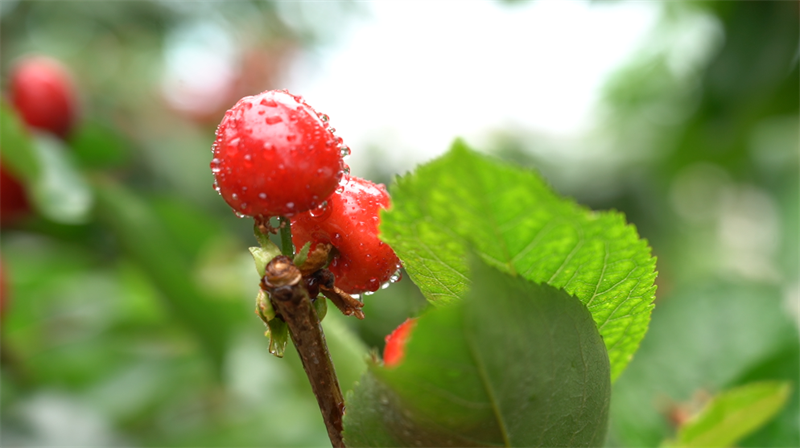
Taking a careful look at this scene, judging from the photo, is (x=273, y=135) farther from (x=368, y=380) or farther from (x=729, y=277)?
(x=729, y=277)

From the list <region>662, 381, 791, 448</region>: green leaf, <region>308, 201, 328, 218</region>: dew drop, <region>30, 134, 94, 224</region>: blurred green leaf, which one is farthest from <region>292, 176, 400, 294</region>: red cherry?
<region>30, 134, 94, 224</region>: blurred green leaf

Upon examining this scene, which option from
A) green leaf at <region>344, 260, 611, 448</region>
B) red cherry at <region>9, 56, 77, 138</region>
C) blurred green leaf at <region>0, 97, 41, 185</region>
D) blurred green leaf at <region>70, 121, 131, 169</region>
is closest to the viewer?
green leaf at <region>344, 260, 611, 448</region>

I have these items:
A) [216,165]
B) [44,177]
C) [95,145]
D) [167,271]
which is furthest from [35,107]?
[216,165]

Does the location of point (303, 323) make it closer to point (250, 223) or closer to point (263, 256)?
point (263, 256)

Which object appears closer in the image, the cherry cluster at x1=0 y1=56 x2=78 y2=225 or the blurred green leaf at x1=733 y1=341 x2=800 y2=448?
the blurred green leaf at x1=733 y1=341 x2=800 y2=448

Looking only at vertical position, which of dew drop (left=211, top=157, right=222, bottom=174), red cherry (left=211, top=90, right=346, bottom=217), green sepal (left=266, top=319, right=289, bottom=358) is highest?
red cherry (left=211, top=90, right=346, bottom=217)

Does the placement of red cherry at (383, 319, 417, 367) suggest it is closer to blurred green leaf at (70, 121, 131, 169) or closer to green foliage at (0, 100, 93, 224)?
green foliage at (0, 100, 93, 224)
